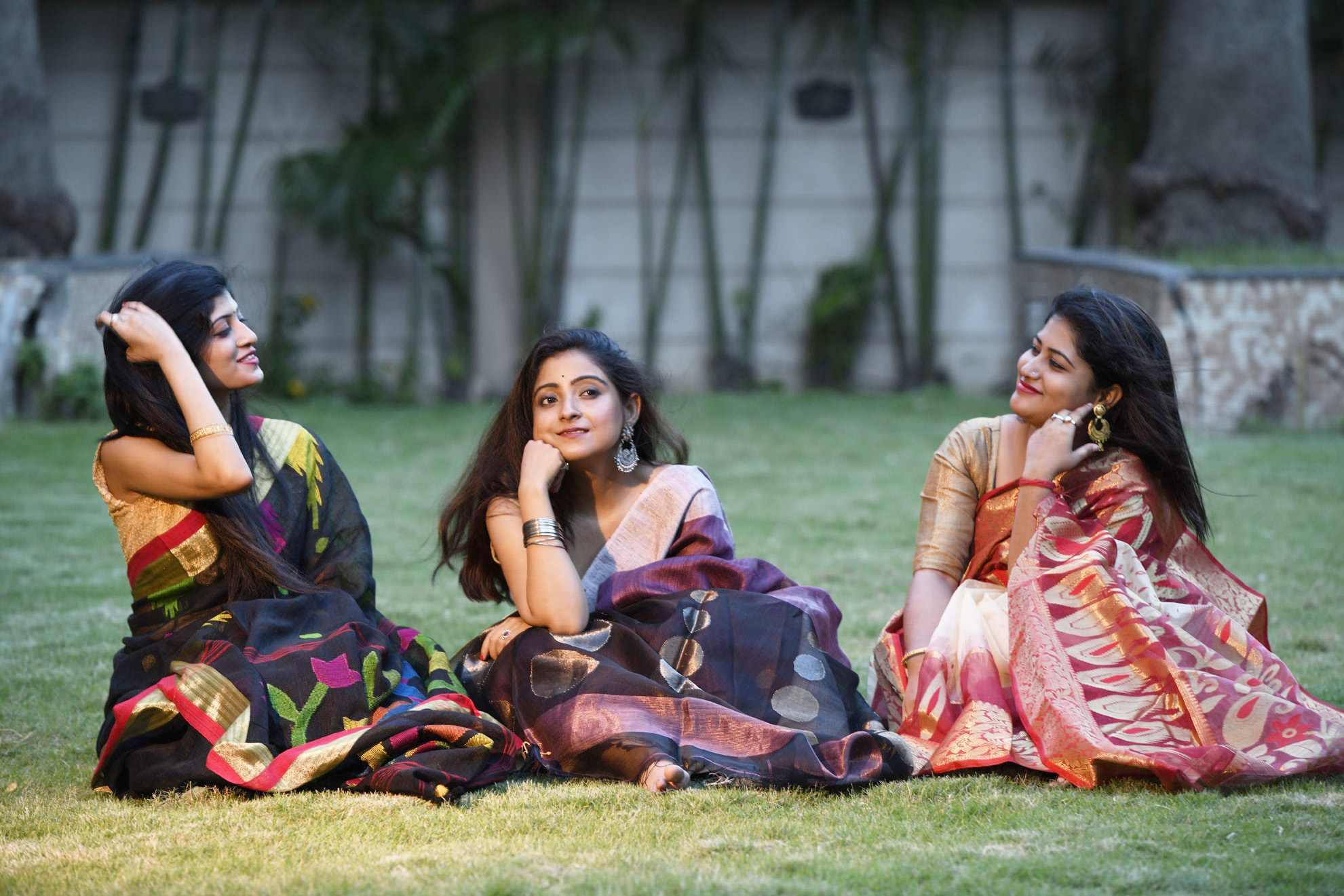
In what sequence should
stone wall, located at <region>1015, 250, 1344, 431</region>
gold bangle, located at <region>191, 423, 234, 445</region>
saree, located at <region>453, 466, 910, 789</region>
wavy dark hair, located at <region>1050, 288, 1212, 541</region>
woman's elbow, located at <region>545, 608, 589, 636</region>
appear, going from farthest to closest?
stone wall, located at <region>1015, 250, 1344, 431</region>, wavy dark hair, located at <region>1050, 288, 1212, 541</region>, woman's elbow, located at <region>545, 608, 589, 636</region>, gold bangle, located at <region>191, 423, 234, 445</region>, saree, located at <region>453, 466, 910, 789</region>

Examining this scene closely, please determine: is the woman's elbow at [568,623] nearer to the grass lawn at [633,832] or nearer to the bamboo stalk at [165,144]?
the grass lawn at [633,832]

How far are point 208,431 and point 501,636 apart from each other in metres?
0.81

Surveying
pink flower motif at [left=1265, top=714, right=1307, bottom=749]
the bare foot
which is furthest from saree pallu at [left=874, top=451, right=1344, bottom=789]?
the bare foot

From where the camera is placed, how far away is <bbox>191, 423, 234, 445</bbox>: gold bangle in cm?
290

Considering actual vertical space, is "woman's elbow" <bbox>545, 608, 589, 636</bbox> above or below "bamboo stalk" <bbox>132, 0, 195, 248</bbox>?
below

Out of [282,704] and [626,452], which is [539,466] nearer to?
[626,452]

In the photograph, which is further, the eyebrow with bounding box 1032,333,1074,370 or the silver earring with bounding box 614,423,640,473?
the silver earring with bounding box 614,423,640,473

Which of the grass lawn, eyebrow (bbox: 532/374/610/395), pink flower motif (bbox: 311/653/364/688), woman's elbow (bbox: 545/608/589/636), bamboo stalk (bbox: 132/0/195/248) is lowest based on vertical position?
the grass lawn

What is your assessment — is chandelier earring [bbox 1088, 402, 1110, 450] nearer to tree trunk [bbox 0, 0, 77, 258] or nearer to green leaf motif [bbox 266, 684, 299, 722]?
green leaf motif [bbox 266, 684, 299, 722]

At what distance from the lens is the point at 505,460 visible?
11.0 feet

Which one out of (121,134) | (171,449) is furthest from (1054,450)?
(121,134)

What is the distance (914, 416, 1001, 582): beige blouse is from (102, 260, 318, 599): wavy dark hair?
1.47 meters

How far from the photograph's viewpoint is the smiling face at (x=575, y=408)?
3.25m

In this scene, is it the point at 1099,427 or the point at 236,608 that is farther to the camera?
the point at 1099,427
